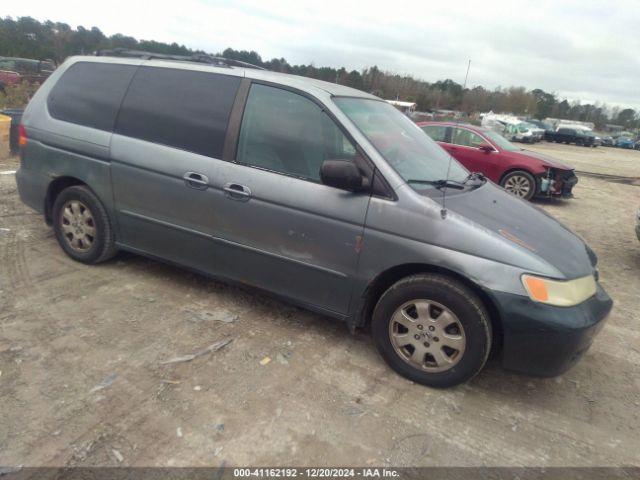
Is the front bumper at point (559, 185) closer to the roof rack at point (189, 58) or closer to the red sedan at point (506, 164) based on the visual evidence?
the red sedan at point (506, 164)

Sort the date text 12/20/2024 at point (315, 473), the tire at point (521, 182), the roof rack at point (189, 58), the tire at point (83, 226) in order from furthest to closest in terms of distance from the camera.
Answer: the tire at point (521, 182) → the tire at point (83, 226) → the roof rack at point (189, 58) → the date text 12/20/2024 at point (315, 473)

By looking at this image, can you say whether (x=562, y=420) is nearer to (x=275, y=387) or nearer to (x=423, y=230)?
(x=423, y=230)

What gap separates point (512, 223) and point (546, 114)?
86238mm

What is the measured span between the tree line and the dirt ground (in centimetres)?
246

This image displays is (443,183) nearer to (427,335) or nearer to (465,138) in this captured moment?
(427,335)

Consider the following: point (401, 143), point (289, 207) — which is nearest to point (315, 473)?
point (289, 207)

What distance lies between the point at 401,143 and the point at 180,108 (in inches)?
68.7

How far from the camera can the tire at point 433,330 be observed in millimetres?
2754

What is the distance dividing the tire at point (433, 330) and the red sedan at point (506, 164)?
24.0ft

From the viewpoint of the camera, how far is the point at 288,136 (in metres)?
3.27

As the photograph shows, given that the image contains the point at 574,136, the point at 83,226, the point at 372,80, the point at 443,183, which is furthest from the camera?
the point at 372,80

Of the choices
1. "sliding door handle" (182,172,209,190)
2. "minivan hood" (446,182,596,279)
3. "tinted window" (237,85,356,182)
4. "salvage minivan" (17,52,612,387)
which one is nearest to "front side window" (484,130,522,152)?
"salvage minivan" (17,52,612,387)

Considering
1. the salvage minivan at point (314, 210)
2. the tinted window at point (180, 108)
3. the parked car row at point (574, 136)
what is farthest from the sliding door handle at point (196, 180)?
the parked car row at point (574, 136)

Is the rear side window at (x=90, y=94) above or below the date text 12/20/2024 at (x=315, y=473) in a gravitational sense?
above
